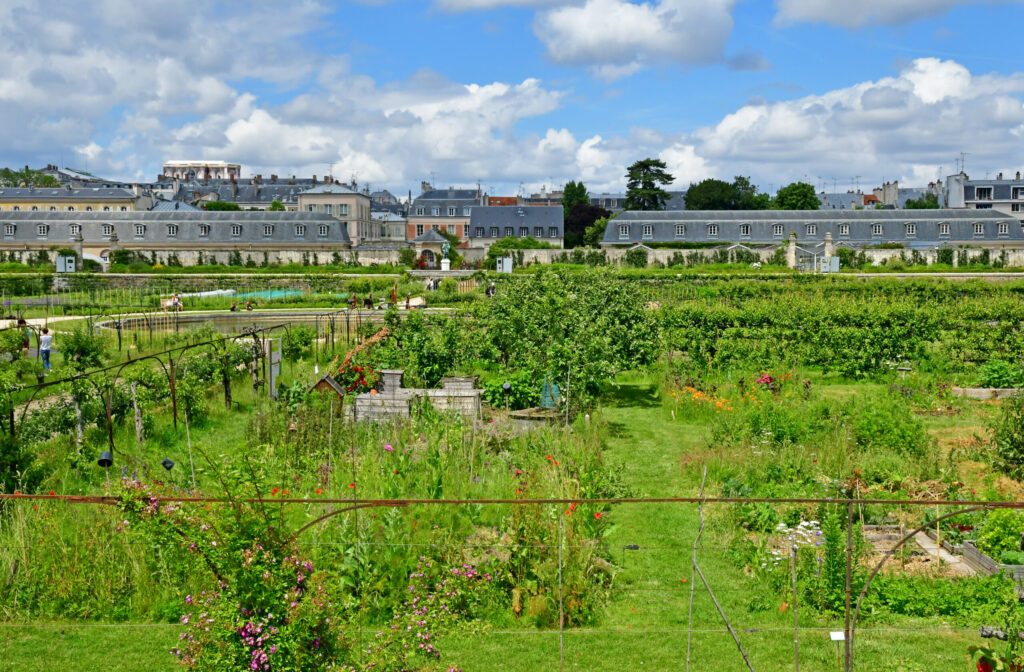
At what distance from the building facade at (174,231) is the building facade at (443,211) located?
25.1m

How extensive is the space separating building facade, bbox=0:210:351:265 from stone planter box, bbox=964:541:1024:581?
57717 mm

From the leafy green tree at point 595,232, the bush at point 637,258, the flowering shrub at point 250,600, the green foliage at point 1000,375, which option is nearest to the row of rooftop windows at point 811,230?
the bush at point 637,258

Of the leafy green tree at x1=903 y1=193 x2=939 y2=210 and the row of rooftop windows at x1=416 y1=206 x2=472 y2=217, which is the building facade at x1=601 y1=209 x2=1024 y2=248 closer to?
the row of rooftop windows at x1=416 y1=206 x2=472 y2=217

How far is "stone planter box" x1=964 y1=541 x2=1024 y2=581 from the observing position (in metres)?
7.60

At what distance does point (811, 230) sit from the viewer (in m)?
68.2

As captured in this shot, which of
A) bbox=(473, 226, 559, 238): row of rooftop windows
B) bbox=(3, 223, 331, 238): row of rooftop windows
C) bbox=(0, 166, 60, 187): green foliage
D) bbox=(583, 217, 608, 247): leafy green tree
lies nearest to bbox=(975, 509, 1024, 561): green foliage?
bbox=(3, 223, 331, 238): row of rooftop windows

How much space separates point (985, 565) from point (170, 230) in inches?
2594

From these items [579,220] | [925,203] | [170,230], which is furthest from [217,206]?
[925,203]

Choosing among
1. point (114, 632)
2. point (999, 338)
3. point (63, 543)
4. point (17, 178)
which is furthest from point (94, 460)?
point (17, 178)

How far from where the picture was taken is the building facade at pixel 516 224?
8181 centimetres

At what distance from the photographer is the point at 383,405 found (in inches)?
504

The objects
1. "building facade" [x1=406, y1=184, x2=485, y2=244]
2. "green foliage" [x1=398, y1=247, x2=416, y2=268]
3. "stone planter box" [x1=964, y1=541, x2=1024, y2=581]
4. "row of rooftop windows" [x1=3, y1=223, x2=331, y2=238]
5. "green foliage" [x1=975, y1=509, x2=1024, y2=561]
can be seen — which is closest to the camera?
"stone planter box" [x1=964, y1=541, x2=1024, y2=581]

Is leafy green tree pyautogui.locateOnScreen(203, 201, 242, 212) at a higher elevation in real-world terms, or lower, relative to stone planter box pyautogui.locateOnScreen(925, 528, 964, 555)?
higher

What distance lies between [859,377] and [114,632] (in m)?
16.2
